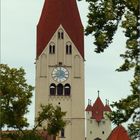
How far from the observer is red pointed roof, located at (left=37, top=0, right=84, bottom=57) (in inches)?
2756

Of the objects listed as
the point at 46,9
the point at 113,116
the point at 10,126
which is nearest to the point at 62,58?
the point at 46,9

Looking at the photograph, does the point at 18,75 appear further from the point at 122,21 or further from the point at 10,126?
the point at 122,21

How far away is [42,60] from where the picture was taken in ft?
231

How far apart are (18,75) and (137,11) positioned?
15.3m

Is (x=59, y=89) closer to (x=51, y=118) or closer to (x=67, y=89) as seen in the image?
(x=67, y=89)

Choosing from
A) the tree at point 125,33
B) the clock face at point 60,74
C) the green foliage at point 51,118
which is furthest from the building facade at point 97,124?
the tree at point 125,33

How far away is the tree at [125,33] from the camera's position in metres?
13.2

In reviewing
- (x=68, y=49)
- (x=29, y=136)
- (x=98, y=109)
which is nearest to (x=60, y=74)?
(x=68, y=49)

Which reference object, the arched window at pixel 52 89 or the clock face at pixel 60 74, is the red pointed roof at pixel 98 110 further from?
the arched window at pixel 52 89

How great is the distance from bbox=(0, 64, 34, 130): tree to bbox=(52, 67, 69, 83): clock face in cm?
4126

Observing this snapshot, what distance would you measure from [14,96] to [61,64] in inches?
1673

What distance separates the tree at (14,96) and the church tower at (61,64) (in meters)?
40.0

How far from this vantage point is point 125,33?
13625 mm

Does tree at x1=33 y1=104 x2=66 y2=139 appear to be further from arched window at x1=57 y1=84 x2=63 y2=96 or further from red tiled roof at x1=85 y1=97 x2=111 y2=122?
red tiled roof at x1=85 y1=97 x2=111 y2=122
